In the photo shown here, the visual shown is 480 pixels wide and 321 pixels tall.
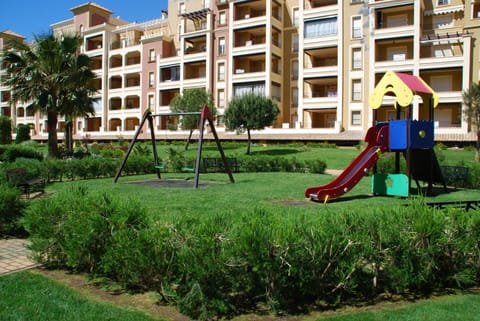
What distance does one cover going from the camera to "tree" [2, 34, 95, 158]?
2322cm

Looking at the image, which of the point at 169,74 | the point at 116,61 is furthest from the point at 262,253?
the point at 116,61

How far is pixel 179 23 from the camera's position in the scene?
53625 millimetres

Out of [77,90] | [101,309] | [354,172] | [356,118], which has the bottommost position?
[101,309]

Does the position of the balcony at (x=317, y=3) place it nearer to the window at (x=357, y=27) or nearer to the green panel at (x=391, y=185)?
the window at (x=357, y=27)

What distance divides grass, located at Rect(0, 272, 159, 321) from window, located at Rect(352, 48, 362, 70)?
37361 mm

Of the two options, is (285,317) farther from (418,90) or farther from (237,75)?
(237,75)

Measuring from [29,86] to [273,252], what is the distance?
23032 millimetres

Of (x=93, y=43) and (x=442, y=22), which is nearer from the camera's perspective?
(x=442, y=22)

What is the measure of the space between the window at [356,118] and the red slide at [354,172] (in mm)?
25697

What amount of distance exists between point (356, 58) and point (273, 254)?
123ft

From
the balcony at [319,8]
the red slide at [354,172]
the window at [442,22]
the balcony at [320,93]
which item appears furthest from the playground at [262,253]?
the balcony at [319,8]

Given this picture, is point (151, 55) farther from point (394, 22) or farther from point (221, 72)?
point (394, 22)

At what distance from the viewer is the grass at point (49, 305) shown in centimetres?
395

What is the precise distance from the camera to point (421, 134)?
511 inches
